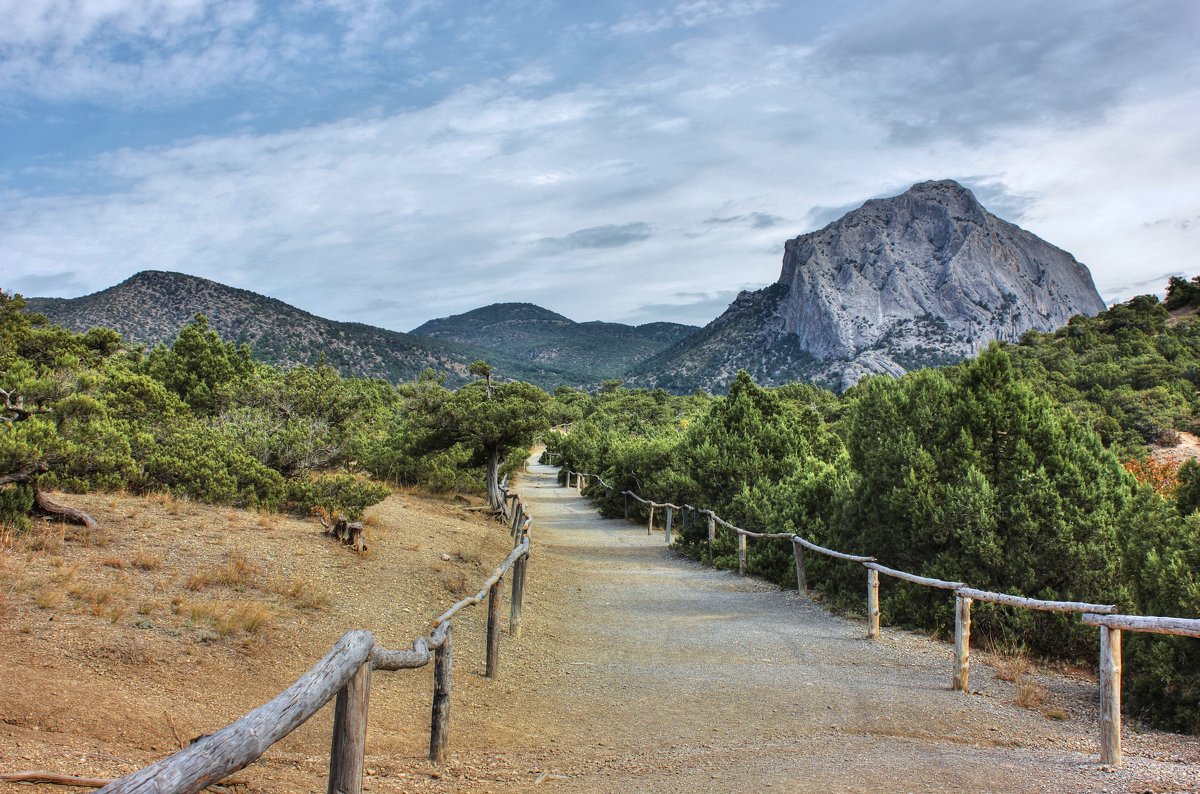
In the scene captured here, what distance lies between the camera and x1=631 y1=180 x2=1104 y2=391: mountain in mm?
122250

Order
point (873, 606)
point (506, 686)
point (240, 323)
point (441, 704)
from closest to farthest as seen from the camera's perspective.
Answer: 1. point (441, 704)
2. point (506, 686)
3. point (873, 606)
4. point (240, 323)

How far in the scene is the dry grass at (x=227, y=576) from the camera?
8164 mm

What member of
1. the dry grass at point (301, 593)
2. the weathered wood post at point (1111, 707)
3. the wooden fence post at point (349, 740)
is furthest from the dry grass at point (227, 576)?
the weathered wood post at point (1111, 707)

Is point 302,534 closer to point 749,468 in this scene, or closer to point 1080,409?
point 749,468

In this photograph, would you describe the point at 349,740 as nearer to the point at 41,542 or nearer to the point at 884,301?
the point at 41,542

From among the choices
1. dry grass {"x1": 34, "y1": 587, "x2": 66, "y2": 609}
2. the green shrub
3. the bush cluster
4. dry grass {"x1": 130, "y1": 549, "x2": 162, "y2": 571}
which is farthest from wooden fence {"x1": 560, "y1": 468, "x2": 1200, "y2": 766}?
dry grass {"x1": 130, "y1": 549, "x2": 162, "y2": 571}

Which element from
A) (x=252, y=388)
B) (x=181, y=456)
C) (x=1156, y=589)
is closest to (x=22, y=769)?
(x=1156, y=589)

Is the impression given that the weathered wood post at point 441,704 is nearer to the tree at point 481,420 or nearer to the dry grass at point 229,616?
the dry grass at point 229,616

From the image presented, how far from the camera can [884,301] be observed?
5389 inches

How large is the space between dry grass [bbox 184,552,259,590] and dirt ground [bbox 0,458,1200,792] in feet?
0.10

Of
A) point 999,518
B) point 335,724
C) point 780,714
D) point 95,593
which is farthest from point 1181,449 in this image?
point 335,724

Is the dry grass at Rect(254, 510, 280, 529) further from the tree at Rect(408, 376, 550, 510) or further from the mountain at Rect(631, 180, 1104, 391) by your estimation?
the mountain at Rect(631, 180, 1104, 391)

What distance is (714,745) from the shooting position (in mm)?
5594

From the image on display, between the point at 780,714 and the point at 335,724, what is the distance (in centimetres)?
414
